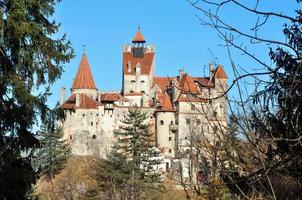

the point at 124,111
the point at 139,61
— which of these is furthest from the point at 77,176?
the point at 139,61

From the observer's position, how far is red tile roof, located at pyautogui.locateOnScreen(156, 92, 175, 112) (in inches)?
2458

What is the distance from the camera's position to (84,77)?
2721 inches

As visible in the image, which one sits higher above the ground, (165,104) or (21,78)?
(165,104)

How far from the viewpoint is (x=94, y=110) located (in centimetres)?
6191

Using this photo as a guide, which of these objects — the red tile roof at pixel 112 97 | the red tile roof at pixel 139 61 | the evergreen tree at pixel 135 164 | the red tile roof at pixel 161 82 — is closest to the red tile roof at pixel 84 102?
the red tile roof at pixel 112 97

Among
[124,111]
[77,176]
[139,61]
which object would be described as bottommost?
[77,176]

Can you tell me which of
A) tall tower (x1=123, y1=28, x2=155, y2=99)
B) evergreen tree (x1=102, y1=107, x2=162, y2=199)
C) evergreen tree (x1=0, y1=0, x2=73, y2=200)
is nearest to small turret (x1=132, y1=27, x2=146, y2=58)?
tall tower (x1=123, y1=28, x2=155, y2=99)

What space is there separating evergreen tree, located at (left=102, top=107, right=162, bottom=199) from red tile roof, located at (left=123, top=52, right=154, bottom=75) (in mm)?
26887

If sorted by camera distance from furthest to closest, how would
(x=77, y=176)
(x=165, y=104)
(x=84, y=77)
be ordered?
(x=84, y=77) → (x=165, y=104) → (x=77, y=176)

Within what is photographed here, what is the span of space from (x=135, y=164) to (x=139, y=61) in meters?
34.8

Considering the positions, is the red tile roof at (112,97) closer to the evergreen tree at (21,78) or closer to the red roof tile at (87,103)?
the red roof tile at (87,103)

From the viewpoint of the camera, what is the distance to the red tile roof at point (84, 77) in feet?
221

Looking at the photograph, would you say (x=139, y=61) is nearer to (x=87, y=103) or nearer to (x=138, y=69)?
(x=138, y=69)

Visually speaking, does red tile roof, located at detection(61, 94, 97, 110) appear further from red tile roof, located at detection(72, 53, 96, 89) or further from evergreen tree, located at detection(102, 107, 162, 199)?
evergreen tree, located at detection(102, 107, 162, 199)
